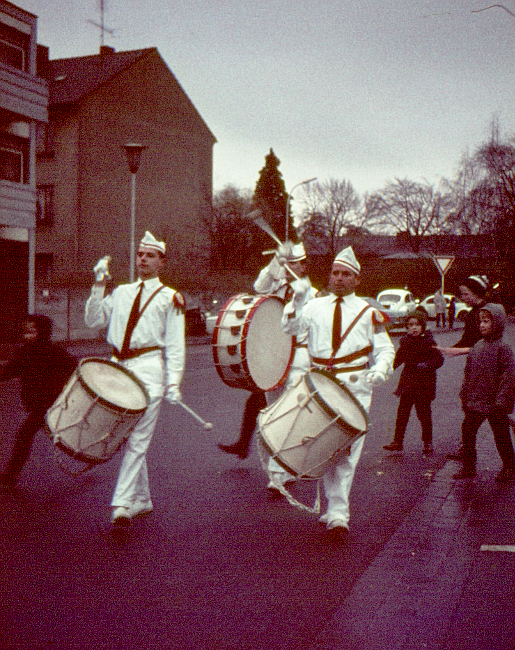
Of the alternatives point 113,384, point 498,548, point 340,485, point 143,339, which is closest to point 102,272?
point 143,339

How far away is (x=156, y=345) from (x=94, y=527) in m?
1.22

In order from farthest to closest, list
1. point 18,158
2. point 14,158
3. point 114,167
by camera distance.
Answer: point 114,167 < point 18,158 < point 14,158

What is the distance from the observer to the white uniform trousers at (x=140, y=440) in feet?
18.5

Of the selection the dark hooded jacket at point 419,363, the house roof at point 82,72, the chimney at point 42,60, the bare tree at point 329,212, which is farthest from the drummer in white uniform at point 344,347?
the bare tree at point 329,212

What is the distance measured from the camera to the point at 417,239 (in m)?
75.5

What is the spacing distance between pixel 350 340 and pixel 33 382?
2.64 meters

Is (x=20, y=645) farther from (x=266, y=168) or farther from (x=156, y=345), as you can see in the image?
(x=266, y=168)

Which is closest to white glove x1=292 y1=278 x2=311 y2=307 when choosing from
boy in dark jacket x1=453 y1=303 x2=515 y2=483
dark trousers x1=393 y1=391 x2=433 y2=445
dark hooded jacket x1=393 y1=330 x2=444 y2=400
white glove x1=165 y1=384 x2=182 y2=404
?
white glove x1=165 y1=384 x2=182 y2=404

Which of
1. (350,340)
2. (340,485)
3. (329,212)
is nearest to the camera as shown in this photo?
(340,485)

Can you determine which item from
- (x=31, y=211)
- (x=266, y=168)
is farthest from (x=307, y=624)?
(x=266, y=168)

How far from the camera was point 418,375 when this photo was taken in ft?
29.4

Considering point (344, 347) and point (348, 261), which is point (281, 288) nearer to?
point (348, 261)

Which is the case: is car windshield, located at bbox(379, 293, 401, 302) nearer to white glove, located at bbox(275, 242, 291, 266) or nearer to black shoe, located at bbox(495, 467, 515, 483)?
black shoe, located at bbox(495, 467, 515, 483)

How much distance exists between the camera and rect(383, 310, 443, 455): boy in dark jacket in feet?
29.4
